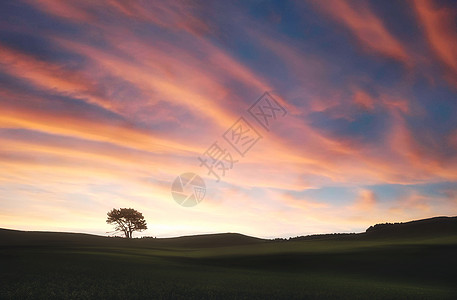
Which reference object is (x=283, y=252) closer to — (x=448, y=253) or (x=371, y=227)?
(x=448, y=253)

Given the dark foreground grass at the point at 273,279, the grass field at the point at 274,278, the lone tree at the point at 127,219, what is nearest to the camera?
the dark foreground grass at the point at 273,279

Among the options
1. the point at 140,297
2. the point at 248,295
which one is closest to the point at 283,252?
the point at 248,295

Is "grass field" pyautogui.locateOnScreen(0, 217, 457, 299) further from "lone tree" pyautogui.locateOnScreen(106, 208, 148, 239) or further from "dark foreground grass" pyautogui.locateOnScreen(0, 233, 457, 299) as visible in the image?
"lone tree" pyautogui.locateOnScreen(106, 208, 148, 239)

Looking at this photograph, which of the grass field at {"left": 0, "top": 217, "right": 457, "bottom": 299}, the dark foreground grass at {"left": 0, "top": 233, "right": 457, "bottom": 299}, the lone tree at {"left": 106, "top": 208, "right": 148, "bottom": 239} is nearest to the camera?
the dark foreground grass at {"left": 0, "top": 233, "right": 457, "bottom": 299}

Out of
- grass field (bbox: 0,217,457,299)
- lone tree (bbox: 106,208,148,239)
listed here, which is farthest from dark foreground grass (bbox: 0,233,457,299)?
lone tree (bbox: 106,208,148,239)

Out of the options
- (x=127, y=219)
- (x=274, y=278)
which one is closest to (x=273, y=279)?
(x=274, y=278)

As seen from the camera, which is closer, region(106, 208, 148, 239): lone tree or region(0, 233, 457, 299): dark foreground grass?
region(0, 233, 457, 299): dark foreground grass

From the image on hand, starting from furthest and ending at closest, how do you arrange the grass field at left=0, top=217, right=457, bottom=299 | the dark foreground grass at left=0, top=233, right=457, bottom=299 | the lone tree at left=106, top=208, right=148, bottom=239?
1. the lone tree at left=106, top=208, right=148, bottom=239
2. the grass field at left=0, top=217, right=457, bottom=299
3. the dark foreground grass at left=0, top=233, right=457, bottom=299

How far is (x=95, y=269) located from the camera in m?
36.7

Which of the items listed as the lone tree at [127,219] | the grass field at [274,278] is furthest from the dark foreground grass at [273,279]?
the lone tree at [127,219]

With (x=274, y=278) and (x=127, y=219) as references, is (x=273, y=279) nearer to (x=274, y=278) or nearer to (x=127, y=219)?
(x=274, y=278)

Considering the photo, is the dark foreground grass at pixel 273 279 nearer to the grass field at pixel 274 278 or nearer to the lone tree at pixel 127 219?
the grass field at pixel 274 278

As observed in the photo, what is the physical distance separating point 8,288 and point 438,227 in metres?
93.8

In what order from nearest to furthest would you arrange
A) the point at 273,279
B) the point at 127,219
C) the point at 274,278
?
1. the point at 273,279
2. the point at 274,278
3. the point at 127,219
